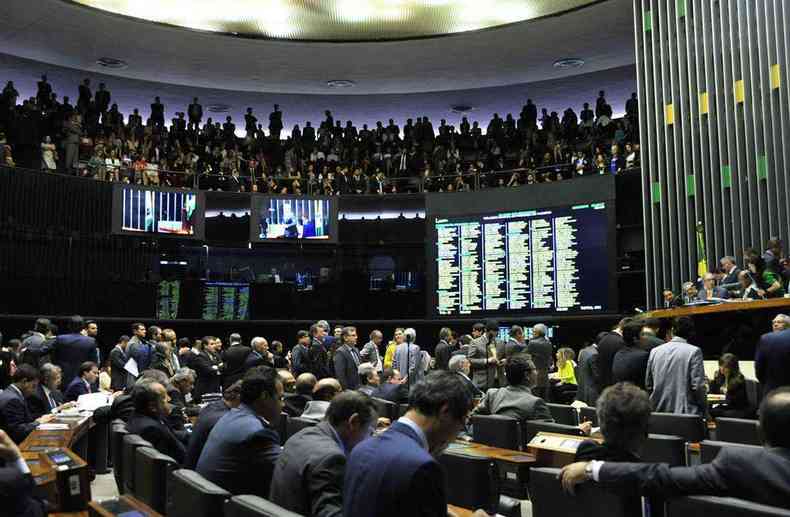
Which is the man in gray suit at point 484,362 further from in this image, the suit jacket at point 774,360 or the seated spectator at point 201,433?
the seated spectator at point 201,433

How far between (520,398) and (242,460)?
2689 millimetres

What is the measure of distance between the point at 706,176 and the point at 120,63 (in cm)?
1353

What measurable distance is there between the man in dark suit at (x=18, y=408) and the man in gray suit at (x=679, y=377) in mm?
4539

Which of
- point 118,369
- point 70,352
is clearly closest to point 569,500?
point 70,352

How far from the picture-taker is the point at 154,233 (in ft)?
52.2

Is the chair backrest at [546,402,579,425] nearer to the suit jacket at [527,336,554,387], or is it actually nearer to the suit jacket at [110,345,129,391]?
the suit jacket at [527,336,554,387]

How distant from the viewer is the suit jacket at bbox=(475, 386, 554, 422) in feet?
18.0

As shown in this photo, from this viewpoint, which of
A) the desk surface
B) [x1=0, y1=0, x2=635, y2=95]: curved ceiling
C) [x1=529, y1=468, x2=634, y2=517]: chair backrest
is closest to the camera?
[x1=529, y1=468, x2=634, y2=517]: chair backrest

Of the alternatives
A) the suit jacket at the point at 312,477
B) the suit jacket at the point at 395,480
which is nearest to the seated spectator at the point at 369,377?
the suit jacket at the point at 312,477

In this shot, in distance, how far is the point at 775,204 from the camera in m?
11.3

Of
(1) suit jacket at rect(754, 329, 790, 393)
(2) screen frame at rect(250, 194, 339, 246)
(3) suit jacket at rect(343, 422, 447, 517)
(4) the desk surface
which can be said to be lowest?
(3) suit jacket at rect(343, 422, 447, 517)

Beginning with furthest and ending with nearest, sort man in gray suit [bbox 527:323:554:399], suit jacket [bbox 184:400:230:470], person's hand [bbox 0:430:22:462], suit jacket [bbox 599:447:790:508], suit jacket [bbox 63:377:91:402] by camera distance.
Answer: man in gray suit [bbox 527:323:554:399] < suit jacket [bbox 63:377:91:402] < suit jacket [bbox 184:400:230:470] < person's hand [bbox 0:430:22:462] < suit jacket [bbox 599:447:790:508]

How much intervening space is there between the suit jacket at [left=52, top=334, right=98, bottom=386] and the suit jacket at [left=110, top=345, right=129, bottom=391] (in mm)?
665

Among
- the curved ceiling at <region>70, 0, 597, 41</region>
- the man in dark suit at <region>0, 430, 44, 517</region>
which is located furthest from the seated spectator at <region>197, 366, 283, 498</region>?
the curved ceiling at <region>70, 0, 597, 41</region>
